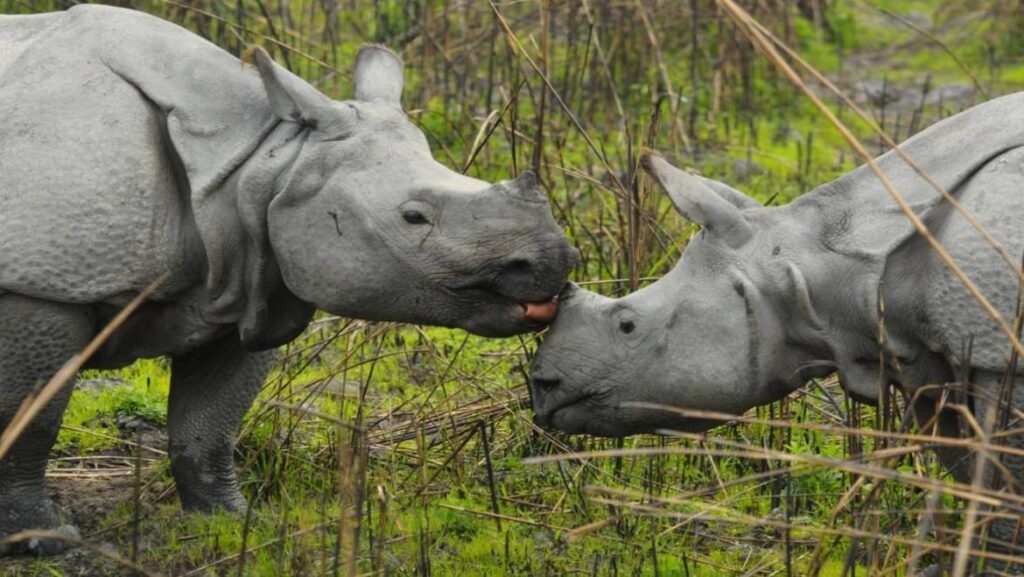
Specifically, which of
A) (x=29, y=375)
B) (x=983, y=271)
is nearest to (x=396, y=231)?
(x=29, y=375)

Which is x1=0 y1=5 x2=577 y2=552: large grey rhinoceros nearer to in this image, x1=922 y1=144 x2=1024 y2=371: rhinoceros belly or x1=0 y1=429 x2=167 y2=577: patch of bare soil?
x1=0 y1=429 x2=167 y2=577: patch of bare soil

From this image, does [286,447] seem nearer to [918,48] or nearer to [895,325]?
[895,325]

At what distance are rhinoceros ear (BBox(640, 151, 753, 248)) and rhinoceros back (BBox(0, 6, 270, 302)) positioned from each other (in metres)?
1.20

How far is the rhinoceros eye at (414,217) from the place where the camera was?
5281 millimetres

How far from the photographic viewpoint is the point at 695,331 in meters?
5.41

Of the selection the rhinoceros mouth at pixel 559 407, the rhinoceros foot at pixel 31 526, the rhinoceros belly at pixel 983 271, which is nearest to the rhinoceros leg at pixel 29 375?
the rhinoceros foot at pixel 31 526

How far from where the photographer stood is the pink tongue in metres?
5.36

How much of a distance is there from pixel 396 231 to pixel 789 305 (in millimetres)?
1170

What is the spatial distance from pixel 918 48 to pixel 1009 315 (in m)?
9.85

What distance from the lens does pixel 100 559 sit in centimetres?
574

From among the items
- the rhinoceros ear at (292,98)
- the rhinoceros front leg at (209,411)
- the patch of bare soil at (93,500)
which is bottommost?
the patch of bare soil at (93,500)

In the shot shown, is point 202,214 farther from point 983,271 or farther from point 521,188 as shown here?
point 983,271

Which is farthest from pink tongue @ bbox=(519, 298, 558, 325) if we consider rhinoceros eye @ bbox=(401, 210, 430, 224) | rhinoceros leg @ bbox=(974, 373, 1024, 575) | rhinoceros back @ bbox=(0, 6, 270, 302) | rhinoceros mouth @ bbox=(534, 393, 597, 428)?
rhinoceros leg @ bbox=(974, 373, 1024, 575)

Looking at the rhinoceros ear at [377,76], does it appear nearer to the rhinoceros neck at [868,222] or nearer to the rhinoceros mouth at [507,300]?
the rhinoceros mouth at [507,300]
